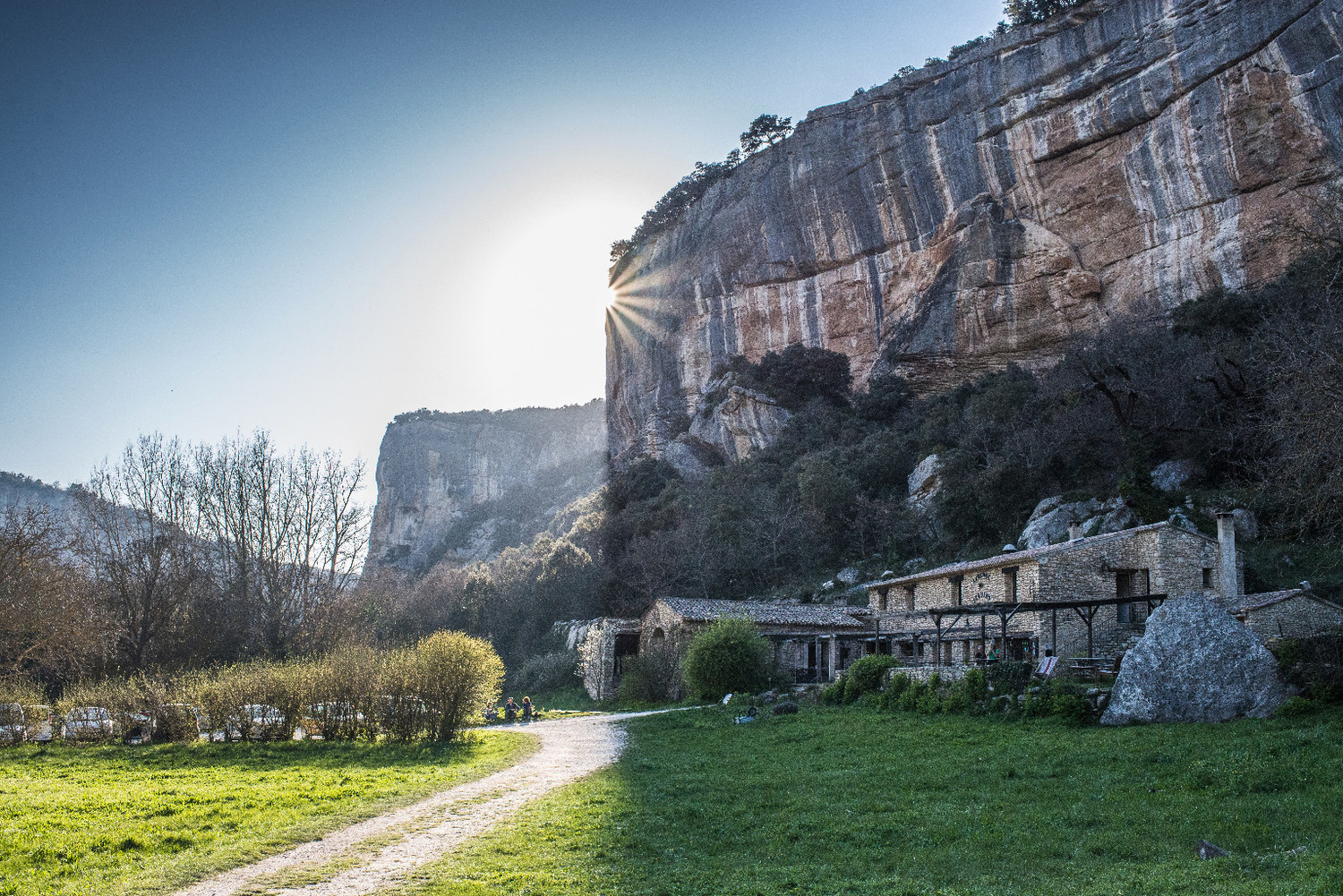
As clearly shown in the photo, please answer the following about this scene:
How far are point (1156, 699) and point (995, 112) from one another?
4171 cm

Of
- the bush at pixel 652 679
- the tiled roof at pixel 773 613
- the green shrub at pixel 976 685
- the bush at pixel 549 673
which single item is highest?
the tiled roof at pixel 773 613

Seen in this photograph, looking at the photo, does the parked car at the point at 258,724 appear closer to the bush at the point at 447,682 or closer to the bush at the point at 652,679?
the bush at the point at 447,682

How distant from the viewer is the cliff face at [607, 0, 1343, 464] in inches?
1481

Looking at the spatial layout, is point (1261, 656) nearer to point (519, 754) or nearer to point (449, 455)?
point (519, 754)

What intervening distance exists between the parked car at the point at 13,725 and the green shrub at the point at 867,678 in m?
20.7

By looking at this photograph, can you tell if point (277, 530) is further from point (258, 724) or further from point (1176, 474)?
point (1176, 474)

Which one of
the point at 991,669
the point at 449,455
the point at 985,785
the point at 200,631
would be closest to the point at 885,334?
the point at 991,669

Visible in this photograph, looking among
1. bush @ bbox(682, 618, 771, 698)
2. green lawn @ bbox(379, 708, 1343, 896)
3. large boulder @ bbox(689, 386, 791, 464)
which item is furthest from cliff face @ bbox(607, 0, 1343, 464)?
green lawn @ bbox(379, 708, 1343, 896)

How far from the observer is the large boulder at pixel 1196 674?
49.8 feet

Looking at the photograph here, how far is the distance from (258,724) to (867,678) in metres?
15.7

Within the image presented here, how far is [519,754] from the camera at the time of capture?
18.7 meters

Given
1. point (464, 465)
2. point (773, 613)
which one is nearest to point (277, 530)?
point (773, 613)

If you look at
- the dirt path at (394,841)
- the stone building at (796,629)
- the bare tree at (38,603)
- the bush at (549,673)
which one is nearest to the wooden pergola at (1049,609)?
the stone building at (796,629)

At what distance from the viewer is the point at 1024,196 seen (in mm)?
47719
